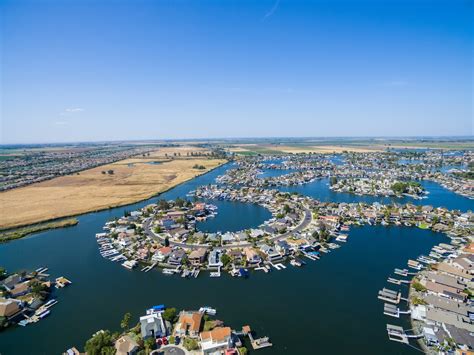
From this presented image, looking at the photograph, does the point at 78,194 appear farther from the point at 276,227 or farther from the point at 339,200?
the point at 339,200

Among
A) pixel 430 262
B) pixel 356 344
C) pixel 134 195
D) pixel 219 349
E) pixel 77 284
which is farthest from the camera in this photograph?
pixel 134 195

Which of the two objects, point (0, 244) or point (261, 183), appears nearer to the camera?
point (0, 244)

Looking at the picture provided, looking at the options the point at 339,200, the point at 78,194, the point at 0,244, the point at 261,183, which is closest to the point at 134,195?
the point at 78,194

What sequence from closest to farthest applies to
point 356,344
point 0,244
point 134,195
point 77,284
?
point 356,344, point 77,284, point 0,244, point 134,195

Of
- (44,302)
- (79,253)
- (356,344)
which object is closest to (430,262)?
(356,344)

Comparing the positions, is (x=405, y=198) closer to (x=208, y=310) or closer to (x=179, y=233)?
(x=179, y=233)

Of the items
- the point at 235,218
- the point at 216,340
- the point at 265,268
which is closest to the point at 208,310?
the point at 216,340

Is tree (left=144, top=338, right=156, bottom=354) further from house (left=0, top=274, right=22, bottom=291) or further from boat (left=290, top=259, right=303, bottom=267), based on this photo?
house (left=0, top=274, right=22, bottom=291)
